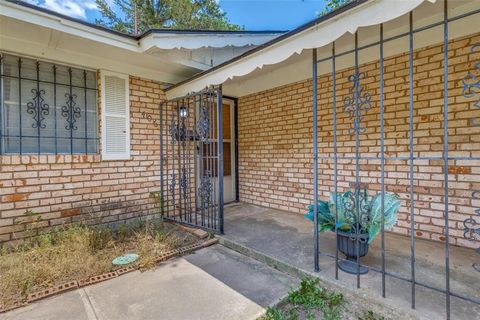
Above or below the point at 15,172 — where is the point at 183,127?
above

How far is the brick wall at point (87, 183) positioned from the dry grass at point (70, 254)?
256 mm

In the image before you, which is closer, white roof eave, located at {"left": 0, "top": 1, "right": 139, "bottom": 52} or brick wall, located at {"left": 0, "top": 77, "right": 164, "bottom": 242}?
white roof eave, located at {"left": 0, "top": 1, "right": 139, "bottom": 52}

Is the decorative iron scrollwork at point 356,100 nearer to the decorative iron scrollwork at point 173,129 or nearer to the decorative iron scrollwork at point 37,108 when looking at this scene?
the decorative iron scrollwork at point 173,129

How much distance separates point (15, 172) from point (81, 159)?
0.68m

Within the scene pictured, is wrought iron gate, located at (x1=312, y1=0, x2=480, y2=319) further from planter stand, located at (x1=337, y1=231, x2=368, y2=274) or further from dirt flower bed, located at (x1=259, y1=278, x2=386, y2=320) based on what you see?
dirt flower bed, located at (x1=259, y1=278, x2=386, y2=320)

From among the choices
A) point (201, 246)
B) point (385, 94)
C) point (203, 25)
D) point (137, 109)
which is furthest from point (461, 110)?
point (203, 25)

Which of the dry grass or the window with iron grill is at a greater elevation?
the window with iron grill

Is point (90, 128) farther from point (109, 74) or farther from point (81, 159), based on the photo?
point (109, 74)

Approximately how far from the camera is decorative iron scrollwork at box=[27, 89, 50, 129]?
116 inches

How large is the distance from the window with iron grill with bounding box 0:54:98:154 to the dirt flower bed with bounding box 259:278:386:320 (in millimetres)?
3252

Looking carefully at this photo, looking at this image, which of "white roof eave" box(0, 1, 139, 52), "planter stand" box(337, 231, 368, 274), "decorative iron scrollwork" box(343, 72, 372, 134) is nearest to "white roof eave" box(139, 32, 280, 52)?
"white roof eave" box(0, 1, 139, 52)

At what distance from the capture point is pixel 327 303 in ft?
6.40

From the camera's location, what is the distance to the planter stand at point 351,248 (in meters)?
2.10

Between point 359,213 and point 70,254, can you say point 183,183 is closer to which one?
point 70,254
